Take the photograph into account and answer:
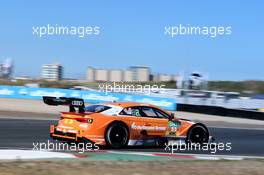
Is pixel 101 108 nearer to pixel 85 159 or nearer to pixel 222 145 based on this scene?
pixel 85 159

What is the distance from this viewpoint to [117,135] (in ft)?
41.6

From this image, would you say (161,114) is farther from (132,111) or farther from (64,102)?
(64,102)

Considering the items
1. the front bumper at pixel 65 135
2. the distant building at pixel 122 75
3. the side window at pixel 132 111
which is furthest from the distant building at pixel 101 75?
the front bumper at pixel 65 135

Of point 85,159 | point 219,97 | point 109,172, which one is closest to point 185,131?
point 85,159

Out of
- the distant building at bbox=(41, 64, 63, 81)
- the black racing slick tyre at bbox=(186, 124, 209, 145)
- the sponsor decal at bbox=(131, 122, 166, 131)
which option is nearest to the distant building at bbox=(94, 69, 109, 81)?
the distant building at bbox=(41, 64, 63, 81)

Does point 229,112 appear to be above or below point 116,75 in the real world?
below

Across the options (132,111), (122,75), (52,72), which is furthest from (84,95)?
(52,72)

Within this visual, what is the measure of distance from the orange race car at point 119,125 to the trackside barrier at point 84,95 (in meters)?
21.6

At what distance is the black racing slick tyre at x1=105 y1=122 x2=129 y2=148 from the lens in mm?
12453

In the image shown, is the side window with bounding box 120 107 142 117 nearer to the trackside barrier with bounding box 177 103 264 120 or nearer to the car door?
the car door

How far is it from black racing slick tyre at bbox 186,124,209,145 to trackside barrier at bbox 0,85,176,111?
68.8 ft

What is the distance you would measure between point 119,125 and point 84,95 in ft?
90.0

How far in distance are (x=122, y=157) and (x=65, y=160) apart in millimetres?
1398

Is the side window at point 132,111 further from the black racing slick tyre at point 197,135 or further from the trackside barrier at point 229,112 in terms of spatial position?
the trackside barrier at point 229,112
